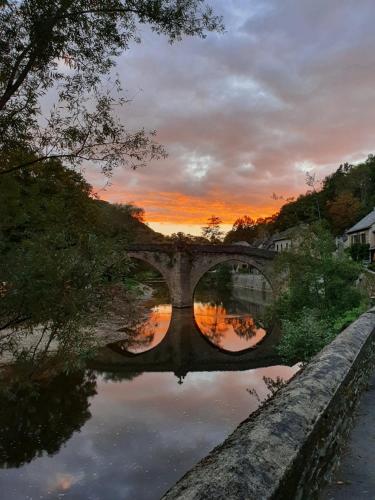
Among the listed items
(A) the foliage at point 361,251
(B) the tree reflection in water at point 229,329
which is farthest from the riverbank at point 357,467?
(A) the foliage at point 361,251

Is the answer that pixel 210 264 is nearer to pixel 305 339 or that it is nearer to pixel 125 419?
pixel 305 339

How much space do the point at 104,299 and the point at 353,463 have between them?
3413mm

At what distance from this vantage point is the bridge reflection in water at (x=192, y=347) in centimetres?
1541

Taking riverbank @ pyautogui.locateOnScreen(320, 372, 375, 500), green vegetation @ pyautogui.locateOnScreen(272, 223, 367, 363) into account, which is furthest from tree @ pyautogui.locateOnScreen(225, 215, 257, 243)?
riverbank @ pyautogui.locateOnScreen(320, 372, 375, 500)

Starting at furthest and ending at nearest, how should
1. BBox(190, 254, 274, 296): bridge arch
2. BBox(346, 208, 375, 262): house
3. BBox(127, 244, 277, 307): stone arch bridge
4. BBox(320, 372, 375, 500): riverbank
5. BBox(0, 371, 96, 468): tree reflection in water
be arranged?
BBox(346, 208, 375, 262): house, BBox(127, 244, 277, 307): stone arch bridge, BBox(190, 254, 274, 296): bridge arch, BBox(0, 371, 96, 468): tree reflection in water, BBox(320, 372, 375, 500): riverbank

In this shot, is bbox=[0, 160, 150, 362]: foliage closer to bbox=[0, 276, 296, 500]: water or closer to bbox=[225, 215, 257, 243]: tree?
bbox=[0, 276, 296, 500]: water

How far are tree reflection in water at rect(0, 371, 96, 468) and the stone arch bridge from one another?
20.2 m

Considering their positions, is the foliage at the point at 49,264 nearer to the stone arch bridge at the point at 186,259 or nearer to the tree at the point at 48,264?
the tree at the point at 48,264

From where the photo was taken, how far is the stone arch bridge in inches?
1270

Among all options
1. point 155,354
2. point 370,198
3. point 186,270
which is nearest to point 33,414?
point 155,354

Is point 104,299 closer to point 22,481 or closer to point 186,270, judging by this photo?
point 22,481

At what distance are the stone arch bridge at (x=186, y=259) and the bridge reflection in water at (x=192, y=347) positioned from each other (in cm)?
467

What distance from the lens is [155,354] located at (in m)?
17.5

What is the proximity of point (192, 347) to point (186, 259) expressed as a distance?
566 inches
